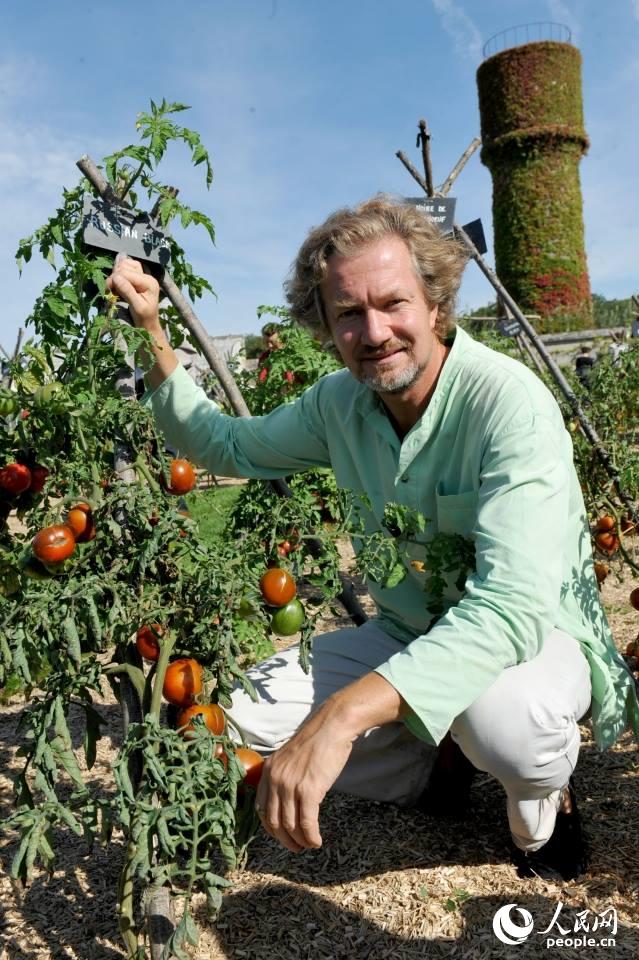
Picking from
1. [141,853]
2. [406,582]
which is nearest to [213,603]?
[141,853]

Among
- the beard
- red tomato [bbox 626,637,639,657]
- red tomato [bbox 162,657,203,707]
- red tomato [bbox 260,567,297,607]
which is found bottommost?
red tomato [bbox 626,637,639,657]

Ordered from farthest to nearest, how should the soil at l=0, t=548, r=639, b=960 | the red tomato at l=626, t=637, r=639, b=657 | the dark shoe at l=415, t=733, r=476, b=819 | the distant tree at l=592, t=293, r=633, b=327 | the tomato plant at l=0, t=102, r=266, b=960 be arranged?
1. the distant tree at l=592, t=293, r=633, b=327
2. the red tomato at l=626, t=637, r=639, b=657
3. the dark shoe at l=415, t=733, r=476, b=819
4. the soil at l=0, t=548, r=639, b=960
5. the tomato plant at l=0, t=102, r=266, b=960

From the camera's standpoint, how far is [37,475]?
177 cm

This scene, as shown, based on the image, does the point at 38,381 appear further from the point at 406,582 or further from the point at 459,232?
the point at 459,232

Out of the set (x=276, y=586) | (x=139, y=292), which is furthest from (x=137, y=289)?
(x=276, y=586)

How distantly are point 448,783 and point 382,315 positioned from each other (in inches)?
49.3

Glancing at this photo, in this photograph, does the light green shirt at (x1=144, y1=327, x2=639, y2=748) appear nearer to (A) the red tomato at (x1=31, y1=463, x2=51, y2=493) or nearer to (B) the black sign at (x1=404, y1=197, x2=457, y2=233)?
(A) the red tomato at (x1=31, y1=463, x2=51, y2=493)

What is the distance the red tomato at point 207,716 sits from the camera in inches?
50.8

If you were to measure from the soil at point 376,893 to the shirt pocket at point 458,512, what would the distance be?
832 mm

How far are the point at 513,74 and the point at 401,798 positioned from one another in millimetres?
19477

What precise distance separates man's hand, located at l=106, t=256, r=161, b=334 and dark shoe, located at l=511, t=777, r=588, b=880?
1.49 meters

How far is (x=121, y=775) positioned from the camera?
115 centimetres

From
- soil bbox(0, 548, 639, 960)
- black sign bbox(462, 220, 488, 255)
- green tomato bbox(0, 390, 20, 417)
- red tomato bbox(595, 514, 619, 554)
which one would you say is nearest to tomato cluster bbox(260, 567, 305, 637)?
green tomato bbox(0, 390, 20, 417)

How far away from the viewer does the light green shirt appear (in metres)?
1.42
